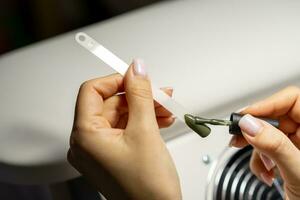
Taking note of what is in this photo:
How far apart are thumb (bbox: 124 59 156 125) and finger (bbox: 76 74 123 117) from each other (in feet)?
0.10

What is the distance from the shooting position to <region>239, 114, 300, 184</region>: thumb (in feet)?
1.52

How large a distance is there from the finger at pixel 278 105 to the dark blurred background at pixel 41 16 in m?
0.50

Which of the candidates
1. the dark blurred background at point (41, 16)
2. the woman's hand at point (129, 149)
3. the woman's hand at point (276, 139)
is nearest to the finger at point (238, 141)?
the woman's hand at point (276, 139)

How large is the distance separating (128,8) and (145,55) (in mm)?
374

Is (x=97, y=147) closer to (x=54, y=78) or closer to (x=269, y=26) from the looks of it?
(x=54, y=78)

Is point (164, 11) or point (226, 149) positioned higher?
point (164, 11)

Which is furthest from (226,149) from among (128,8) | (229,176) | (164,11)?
(128,8)

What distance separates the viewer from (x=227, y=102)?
24.2 inches

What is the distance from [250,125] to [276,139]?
0.03 metres

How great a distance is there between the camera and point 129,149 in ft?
1.50

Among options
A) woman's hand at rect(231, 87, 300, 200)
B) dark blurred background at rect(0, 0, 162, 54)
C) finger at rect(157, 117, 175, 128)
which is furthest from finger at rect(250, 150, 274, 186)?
dark blurred background at rect(0, 0, 162, 54)

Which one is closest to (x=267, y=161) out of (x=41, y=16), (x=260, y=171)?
(x=260, y=171)

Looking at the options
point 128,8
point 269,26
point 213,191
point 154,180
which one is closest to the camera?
point 154,180

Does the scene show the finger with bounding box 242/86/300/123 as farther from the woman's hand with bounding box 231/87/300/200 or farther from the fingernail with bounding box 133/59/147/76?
the fingernail with bounding box 133/59/147/76
